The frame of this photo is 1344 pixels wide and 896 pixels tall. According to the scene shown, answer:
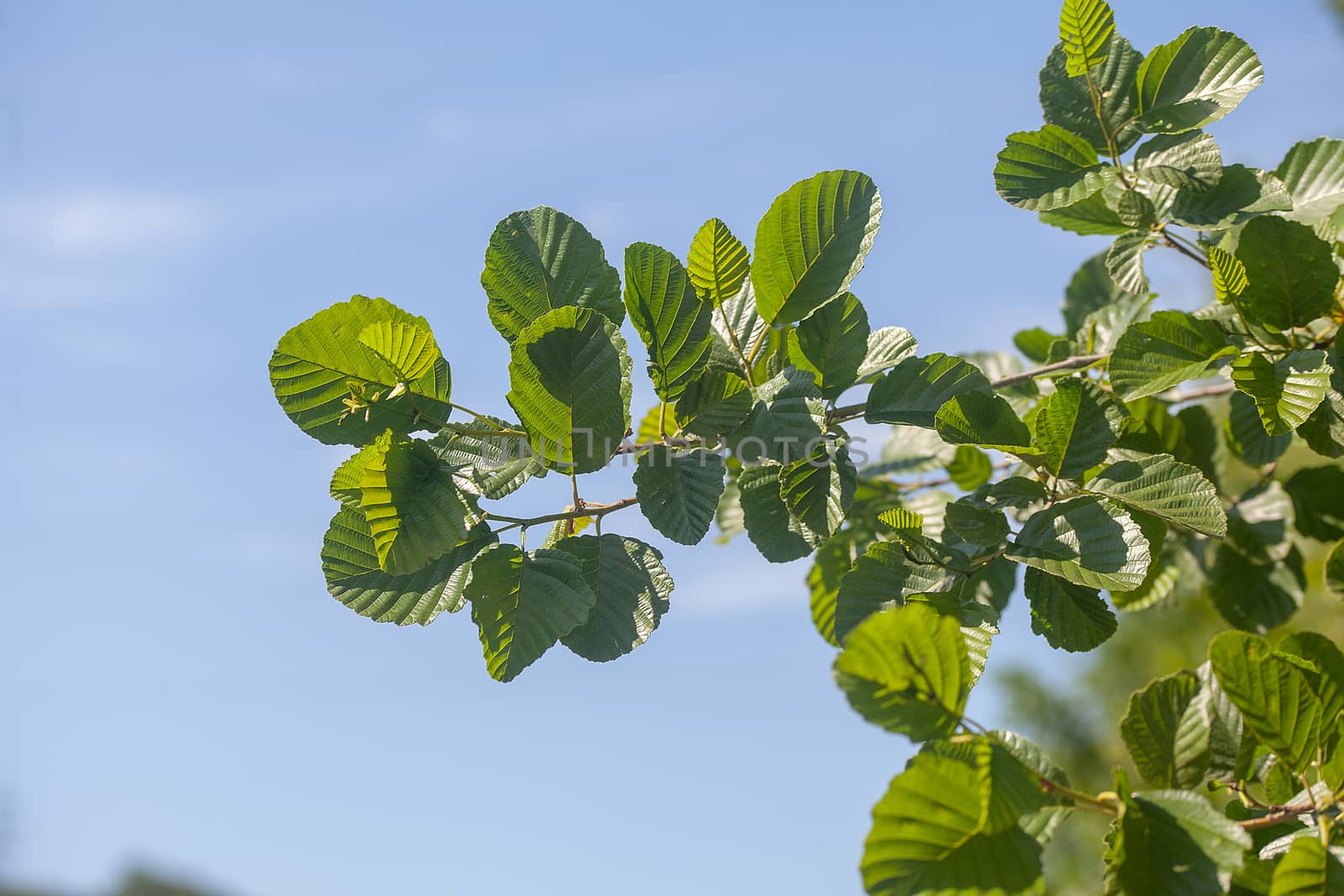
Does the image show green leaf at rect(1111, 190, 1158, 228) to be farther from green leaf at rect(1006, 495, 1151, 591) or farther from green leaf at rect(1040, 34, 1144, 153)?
green leaf at rect(1006, 495, 1151, 591)

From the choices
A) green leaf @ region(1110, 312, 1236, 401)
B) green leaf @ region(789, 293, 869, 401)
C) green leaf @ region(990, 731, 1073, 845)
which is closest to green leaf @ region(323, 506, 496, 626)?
green leaf @ region(789, 293, 869, 401)

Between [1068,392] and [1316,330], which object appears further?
[1316,330]

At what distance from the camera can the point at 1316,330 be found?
4.23 feet

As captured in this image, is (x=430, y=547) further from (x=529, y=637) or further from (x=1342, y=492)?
(x=1342, y=492)

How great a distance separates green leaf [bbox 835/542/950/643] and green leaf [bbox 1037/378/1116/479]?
173 millimetres

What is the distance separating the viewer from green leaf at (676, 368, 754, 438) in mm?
1005

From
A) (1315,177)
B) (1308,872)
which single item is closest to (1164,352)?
(1315,177)

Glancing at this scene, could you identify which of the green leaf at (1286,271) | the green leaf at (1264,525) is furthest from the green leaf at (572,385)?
the green leaf at (1264,525)

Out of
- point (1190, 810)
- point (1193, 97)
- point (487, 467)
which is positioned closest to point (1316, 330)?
point (1193, 97)

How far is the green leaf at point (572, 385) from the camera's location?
86 cm

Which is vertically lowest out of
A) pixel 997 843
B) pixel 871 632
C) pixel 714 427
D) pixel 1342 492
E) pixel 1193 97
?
pixel 997 843

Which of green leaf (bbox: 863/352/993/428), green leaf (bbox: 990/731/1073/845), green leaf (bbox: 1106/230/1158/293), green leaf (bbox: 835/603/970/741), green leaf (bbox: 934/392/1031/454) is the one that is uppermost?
green leaf (bbox: 1106/230/1158/293)

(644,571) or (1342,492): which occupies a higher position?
(1342,492)

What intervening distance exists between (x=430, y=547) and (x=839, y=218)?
518mm
